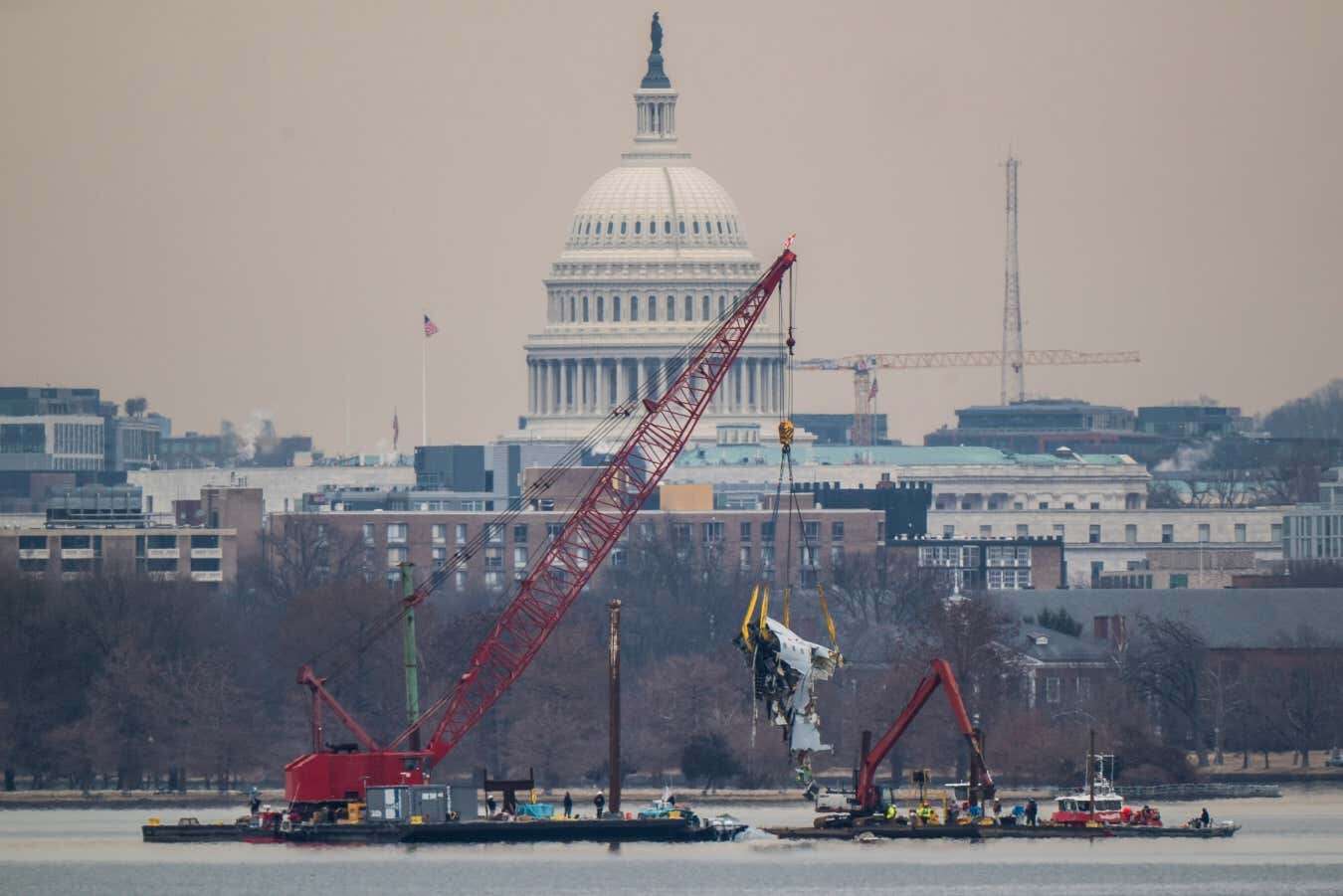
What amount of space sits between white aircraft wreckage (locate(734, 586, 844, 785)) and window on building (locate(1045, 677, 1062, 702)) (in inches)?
1304

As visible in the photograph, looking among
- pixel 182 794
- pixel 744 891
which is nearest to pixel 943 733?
pixel 182 794

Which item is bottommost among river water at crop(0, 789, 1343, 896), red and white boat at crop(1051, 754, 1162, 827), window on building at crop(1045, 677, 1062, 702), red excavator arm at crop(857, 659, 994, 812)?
river water at crop(0, 789, 1343, 896)

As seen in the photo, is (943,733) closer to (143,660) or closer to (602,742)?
(602,742)

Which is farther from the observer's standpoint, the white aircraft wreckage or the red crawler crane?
the red crawler crane

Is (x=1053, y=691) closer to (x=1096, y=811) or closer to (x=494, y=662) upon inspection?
(x=494, y=662)

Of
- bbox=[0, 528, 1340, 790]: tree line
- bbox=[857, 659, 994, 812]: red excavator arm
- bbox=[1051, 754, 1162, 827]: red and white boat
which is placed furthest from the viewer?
bbox=[0, 528, 1340, 790]: tree line

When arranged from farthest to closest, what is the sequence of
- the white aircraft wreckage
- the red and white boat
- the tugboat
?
the red and white boat → the tugboat → the white aircraft wreckage

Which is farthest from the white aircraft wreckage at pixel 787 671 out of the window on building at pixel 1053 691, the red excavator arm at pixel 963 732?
the window on building at pixel 1053 691

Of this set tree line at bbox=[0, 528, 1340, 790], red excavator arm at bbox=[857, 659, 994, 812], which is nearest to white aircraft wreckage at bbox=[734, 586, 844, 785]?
red excavator arm at bbox=[857, 659, 994, 812]

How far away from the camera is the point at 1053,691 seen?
198625mm

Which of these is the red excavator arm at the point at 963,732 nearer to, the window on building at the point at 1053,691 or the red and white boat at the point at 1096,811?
the red and white boat at the point at 1096,811

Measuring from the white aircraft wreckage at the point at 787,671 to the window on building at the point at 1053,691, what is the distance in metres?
33.1

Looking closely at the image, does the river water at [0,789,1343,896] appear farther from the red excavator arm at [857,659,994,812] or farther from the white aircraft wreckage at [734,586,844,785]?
the white aircraft wreckage at [734,586,844,785]

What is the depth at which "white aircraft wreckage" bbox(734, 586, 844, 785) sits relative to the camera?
162625 mm
